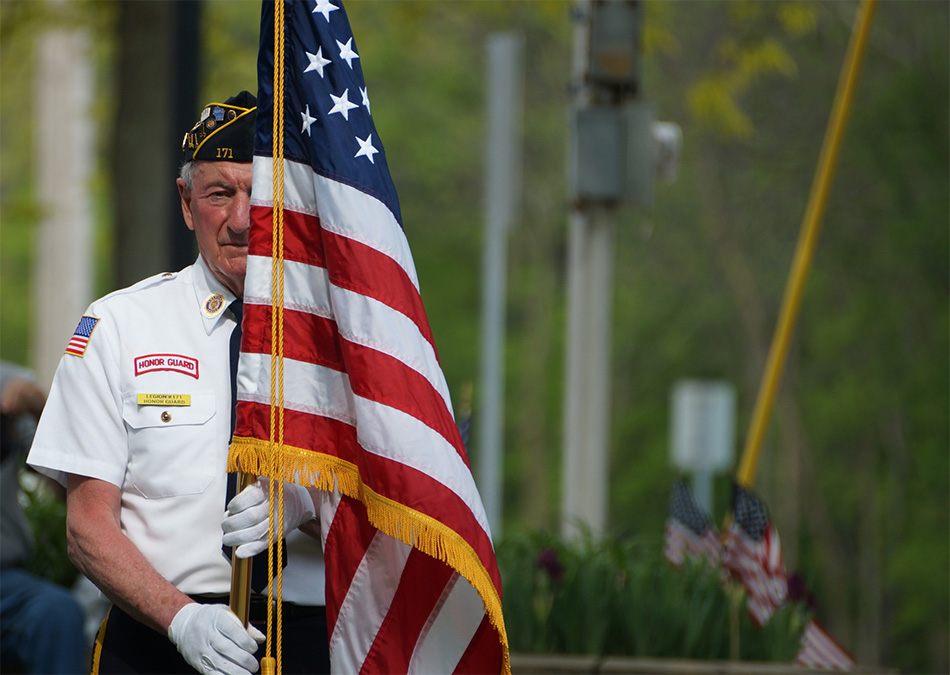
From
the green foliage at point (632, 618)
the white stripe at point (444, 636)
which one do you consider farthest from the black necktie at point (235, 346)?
the green foliage at point (632, 618)

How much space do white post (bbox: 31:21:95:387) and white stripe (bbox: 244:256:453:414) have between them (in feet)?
40.2

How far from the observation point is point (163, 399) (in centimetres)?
262

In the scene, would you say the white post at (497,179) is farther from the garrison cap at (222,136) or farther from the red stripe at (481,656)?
the garrison cap at (222,136)

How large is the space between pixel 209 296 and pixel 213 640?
81 centimetres

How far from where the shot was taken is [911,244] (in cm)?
1786

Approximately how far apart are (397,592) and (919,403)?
16.7 m

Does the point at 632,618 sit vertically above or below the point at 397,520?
below

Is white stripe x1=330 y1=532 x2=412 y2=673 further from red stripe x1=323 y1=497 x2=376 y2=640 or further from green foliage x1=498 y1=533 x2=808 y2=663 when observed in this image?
green foliage x1=498 y1=533 x2=808 y2=663

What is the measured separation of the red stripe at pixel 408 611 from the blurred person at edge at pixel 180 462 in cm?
21

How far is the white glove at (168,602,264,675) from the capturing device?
7.89 feet

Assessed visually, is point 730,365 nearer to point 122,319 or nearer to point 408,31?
point 408,31

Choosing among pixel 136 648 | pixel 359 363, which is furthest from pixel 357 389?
pixel 136 648

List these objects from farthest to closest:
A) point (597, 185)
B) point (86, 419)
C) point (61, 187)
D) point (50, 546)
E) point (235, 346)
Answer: point (61, 187)
point (597, 185)
point (50, 546)
point (235, 346)
point (86, 419)

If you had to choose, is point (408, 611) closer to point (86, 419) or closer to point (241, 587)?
point (241, 587)
